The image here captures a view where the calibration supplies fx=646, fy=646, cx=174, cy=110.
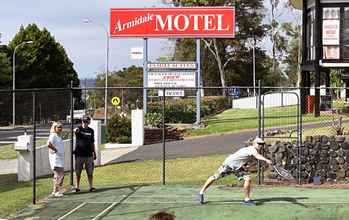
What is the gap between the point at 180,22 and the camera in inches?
1410

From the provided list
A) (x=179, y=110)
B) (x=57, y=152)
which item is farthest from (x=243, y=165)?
(x=179, y=110)

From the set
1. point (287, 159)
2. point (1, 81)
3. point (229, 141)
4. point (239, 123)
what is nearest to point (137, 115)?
point (229, 141)

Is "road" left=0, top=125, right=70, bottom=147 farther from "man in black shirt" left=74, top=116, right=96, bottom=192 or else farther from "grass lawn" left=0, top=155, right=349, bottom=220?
"man in black shirt" left=74, top=116, right=96, bottom=192

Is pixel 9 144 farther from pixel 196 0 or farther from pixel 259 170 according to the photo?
pixel 196 0

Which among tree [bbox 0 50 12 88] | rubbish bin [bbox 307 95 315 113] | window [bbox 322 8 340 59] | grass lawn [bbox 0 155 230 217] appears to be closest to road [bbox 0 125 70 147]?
grass lawn [bbox 0 155 230 217]

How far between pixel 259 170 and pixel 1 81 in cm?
4678

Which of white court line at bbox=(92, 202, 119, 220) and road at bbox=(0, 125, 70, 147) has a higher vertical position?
road at bbox=(0, 125, 70, 147)

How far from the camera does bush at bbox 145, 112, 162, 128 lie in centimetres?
3081

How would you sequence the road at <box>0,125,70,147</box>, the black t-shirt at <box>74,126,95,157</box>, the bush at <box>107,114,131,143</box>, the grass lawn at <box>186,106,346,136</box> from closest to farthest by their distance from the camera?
the black t-shirt at <box>74,126,95,157</box> < the road at <box>0,125,70,147</box> < the grass lawn at <box>186,106,346,136</box> < the bush at <box>107,114,131,143</box>

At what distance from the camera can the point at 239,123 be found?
33594 mm

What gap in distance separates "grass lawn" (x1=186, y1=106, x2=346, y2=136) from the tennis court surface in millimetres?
9831

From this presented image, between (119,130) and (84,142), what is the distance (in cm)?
1515

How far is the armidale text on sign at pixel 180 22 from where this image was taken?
35.5 metres

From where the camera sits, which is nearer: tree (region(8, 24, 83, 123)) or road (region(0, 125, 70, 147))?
road (region(0, 125, 70, 147))
